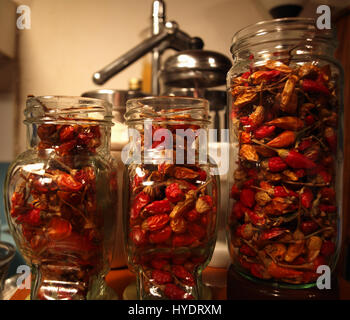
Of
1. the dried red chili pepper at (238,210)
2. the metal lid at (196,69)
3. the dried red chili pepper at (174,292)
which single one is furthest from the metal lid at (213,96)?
the dried red chili pepper at (174,292)

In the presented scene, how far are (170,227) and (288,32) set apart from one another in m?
0.27

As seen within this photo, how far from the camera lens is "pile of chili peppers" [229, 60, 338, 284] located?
1.05 feet

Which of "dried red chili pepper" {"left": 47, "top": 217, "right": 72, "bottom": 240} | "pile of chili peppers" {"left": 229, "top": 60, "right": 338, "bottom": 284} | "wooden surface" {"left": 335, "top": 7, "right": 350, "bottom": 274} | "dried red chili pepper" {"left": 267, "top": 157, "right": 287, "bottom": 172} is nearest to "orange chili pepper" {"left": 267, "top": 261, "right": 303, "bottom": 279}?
"pile of chili peppers" {"left": 229, "top": 60, "right": 338, "bottom": 284}

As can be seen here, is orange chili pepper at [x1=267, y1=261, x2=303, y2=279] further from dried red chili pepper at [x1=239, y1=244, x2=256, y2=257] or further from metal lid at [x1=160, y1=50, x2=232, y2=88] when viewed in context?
metal lid at [x1=160, y1=50, x2=232, y2=88]

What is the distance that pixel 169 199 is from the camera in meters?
0.31

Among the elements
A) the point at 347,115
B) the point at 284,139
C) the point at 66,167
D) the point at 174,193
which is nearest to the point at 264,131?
the point at 284,139

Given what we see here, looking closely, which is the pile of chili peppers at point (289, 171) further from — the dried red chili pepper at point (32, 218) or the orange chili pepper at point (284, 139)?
A: the dried red chili pepper at point (32, 218)

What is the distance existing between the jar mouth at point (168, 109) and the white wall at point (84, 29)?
0.15 m

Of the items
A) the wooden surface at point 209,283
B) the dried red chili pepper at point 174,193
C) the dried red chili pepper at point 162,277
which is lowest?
the wooden surface at point 209,283

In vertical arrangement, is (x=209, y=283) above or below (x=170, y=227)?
below

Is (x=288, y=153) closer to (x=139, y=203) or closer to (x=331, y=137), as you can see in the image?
(x=331, y=137)

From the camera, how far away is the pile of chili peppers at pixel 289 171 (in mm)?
320

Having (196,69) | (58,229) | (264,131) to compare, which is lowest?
(58,229)
